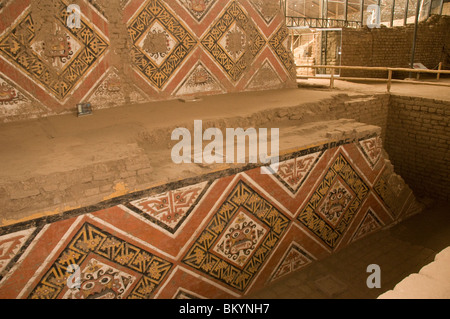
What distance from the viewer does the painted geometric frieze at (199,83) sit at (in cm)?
525

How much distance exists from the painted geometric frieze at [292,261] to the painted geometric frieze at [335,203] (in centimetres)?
27

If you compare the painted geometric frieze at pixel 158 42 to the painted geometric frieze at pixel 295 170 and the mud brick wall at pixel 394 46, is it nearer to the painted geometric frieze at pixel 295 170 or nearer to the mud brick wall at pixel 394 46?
the painted geometric frieze at pixel 295 170

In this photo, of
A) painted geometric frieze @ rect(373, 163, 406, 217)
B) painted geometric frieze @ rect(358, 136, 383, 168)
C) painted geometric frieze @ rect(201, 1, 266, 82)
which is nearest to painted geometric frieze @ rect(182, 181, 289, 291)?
painted geometric frieze @ rect(358, 136, 383, 168)

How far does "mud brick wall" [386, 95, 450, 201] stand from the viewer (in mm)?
5590

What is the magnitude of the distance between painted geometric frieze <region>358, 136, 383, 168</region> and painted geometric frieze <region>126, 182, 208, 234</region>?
222cm

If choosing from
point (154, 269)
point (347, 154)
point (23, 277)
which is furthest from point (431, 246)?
point (23, 277)

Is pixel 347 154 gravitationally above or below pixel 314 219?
above

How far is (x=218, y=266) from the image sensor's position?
10.6ft

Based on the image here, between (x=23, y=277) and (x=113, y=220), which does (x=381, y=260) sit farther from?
(x=23, y=277)

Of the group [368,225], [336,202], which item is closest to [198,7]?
[336,202]

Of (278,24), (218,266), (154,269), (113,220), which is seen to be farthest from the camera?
(278,24)

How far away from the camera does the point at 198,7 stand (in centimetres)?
512

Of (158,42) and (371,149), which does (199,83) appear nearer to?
(158,42)

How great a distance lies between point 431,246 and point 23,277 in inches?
177
